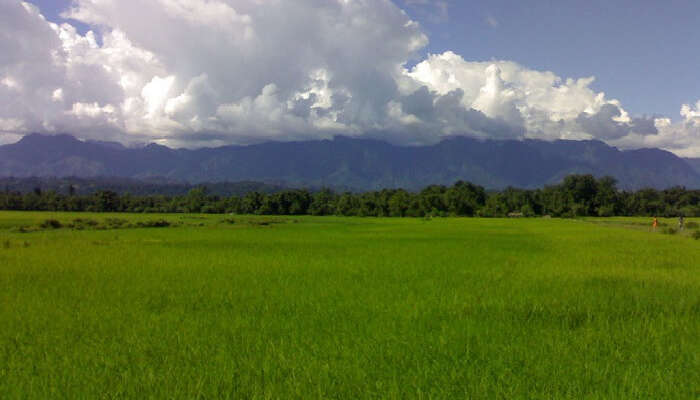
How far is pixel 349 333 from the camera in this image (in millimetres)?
6168

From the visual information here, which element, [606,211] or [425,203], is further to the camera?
[425,203]

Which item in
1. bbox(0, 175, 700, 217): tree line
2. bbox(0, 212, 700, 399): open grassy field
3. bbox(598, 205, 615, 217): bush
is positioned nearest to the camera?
bbox(0, 212, 700, 399): open grassy field

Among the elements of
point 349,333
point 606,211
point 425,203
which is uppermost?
point 425,203

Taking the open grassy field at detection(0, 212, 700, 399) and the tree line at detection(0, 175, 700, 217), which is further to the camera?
the tree line at detection(0, 175, 700, 217)

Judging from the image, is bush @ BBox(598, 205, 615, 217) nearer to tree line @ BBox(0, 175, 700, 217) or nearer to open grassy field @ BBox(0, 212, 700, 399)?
tree line @ BBox(0, 175, 700, 217)

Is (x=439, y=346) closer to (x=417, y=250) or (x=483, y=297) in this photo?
(x=483, y=297)

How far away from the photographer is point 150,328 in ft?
21.0

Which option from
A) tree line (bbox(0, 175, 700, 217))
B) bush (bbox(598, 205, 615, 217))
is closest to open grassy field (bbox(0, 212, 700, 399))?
tree line (bbox(0, 175, 700, 217))

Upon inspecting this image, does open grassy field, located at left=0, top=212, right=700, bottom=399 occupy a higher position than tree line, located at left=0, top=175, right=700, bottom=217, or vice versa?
tree line, located at left=0, top=175, right=700, bottom=217

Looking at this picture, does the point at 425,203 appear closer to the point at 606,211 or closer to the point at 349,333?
the point at 606,211

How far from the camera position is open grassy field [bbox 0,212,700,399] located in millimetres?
4516

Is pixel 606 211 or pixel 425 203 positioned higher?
pixel 425 203

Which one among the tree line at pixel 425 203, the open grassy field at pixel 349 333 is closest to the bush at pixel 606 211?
the tree line at pixel 425 203

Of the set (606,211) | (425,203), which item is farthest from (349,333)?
(606,211)
